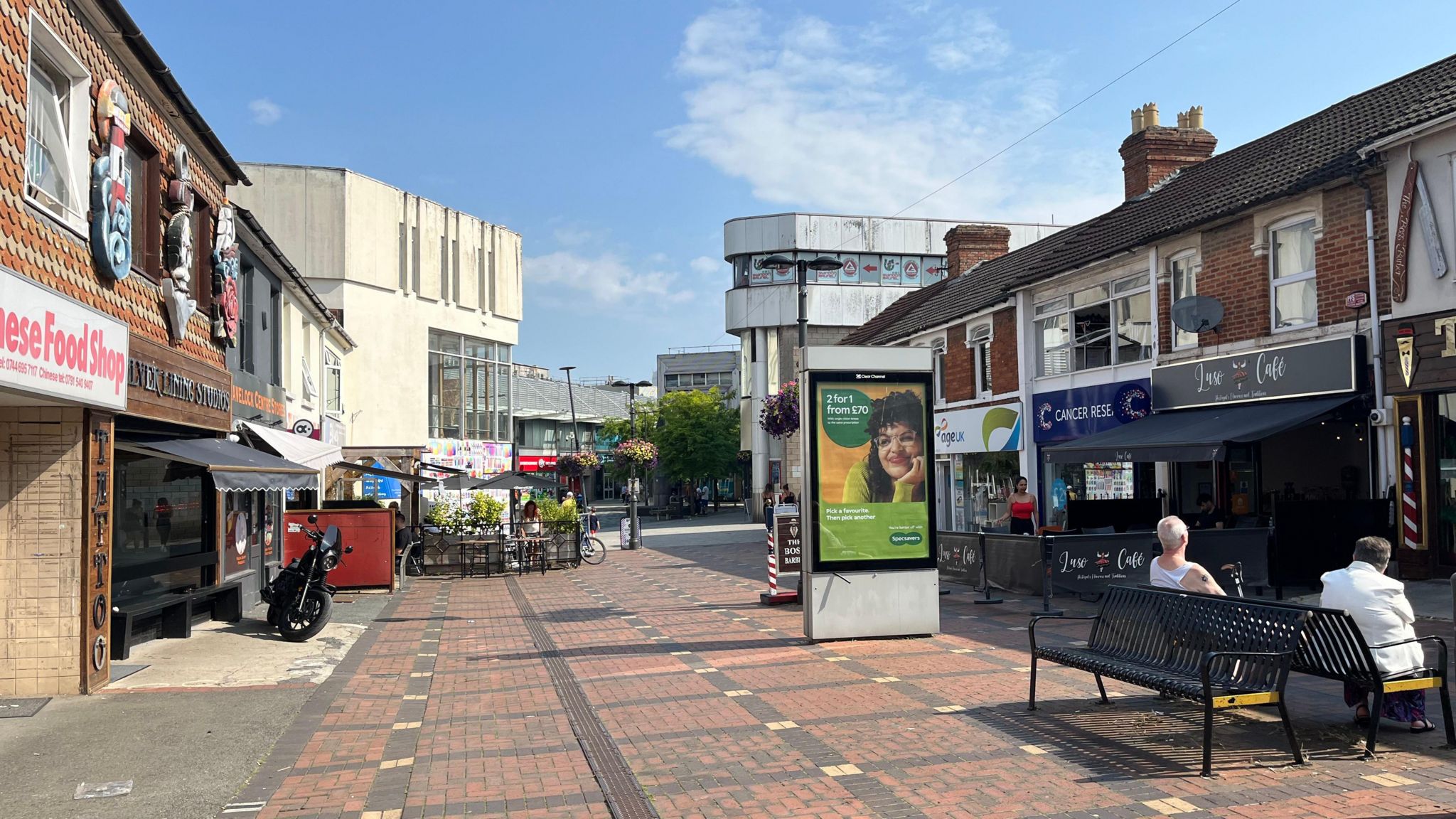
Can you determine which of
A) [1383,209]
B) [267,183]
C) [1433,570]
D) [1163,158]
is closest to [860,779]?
[1433,570]

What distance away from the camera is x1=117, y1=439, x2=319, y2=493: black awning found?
1103 cm

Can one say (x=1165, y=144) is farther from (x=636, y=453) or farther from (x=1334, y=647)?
(x=636, y=453)

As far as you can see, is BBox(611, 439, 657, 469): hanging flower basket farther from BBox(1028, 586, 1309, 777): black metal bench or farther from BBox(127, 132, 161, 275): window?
BBox(1028, 586, 1309, 777): black metal bench

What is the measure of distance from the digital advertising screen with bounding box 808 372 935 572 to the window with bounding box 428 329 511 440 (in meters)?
35.6

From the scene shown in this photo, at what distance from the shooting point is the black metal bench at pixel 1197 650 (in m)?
6.38

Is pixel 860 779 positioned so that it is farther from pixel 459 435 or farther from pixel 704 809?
pixel 459 435

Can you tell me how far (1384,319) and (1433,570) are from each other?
3199 mm

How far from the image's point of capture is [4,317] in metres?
7.14

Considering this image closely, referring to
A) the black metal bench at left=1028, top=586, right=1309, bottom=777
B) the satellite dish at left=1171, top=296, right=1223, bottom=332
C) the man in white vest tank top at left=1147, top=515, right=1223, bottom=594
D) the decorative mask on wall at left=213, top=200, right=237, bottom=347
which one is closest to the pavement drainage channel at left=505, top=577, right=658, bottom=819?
the black metal bench at left=1028, top=586, right=1309, bottom=777

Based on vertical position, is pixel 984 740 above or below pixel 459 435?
below

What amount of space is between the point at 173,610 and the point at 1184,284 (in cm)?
1613

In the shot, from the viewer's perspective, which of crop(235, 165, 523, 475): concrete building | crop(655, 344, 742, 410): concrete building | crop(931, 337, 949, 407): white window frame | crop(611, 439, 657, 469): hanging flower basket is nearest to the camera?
crop(931, 337, 949, 407): white window frame

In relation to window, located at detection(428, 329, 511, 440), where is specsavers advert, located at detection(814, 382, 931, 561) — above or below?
below

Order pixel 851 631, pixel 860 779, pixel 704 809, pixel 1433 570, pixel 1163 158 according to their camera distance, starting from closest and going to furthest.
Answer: pixel 704 809 < pixel 860 779 < pixel 851 631 < pixel 1433 570 < pixel 1163 158
